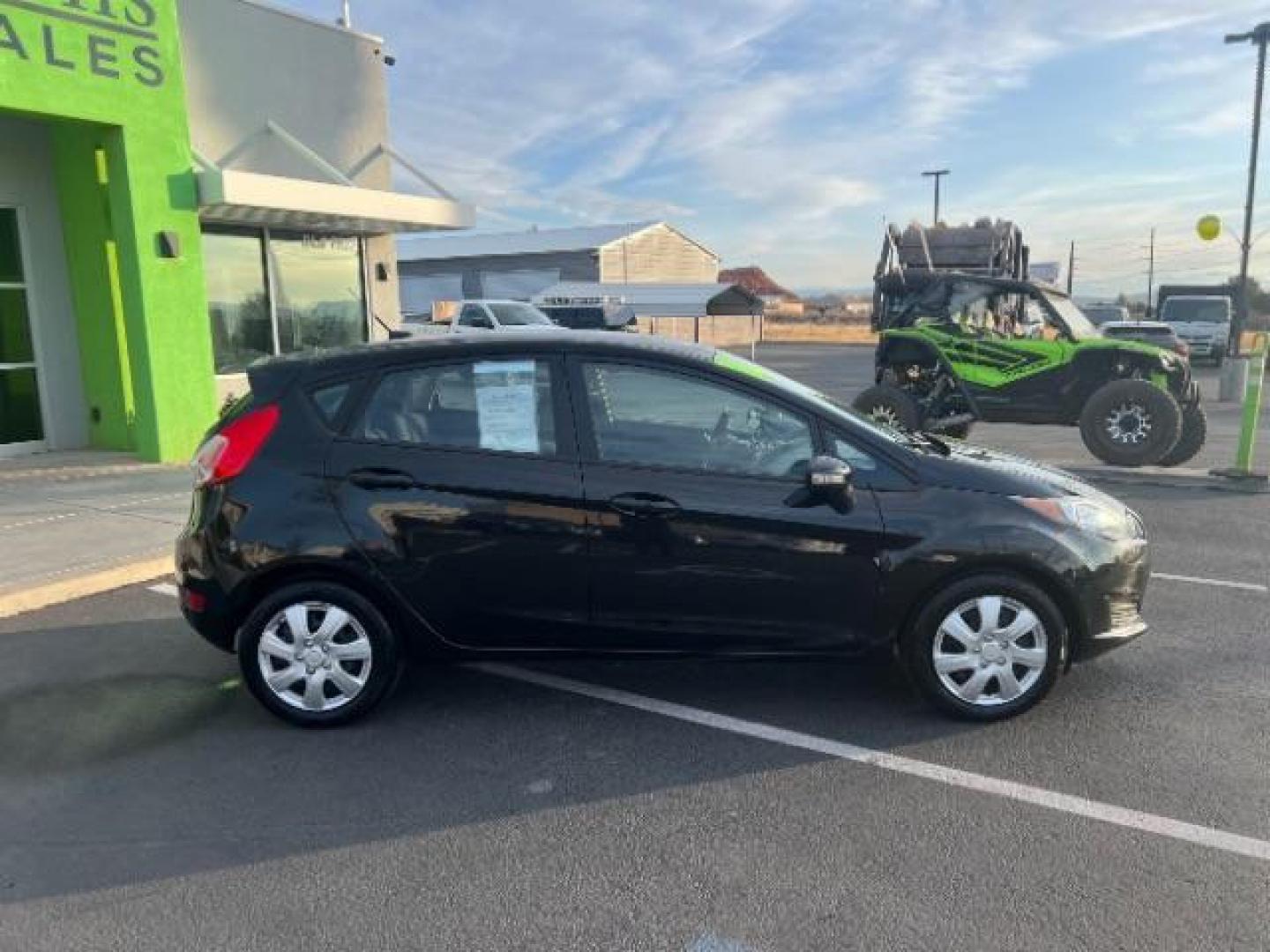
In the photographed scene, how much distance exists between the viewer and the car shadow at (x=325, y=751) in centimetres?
323

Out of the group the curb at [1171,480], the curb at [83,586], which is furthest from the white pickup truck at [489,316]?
the curb at [83,586]

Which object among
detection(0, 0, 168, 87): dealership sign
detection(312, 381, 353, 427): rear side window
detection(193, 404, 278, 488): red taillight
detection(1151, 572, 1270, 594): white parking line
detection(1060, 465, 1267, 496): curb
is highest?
detection(0, 0, 168, 87): dealership sign

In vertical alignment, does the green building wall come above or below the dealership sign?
below

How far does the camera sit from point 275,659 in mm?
3973

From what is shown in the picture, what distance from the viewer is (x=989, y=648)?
3963 millimetres

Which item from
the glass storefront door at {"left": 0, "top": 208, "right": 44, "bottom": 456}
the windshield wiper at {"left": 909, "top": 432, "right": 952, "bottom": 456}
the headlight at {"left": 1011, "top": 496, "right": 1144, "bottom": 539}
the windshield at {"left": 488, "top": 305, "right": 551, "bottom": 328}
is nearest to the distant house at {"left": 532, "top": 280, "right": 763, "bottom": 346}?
the windshield at {"left": 488, "top": 305, "right": 551, "bottom": 328}

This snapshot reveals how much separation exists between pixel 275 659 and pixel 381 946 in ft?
5.31

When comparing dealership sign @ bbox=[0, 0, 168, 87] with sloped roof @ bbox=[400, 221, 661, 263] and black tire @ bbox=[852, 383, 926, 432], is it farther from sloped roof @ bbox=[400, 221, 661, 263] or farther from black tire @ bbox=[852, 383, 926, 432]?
sloped roof @ bbox=[400, 221, 661, 263]

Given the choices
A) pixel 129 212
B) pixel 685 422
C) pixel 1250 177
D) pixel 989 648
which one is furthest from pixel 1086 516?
pixel 1250 177

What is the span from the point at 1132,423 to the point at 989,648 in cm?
710

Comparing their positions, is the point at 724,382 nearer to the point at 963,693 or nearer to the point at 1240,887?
the point at 963,693

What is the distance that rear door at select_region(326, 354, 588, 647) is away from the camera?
12.8 ft

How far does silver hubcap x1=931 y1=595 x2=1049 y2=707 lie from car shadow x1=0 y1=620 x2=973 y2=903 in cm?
21

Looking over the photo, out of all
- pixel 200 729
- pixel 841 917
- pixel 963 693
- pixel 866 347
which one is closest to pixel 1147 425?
pixel 963 693
